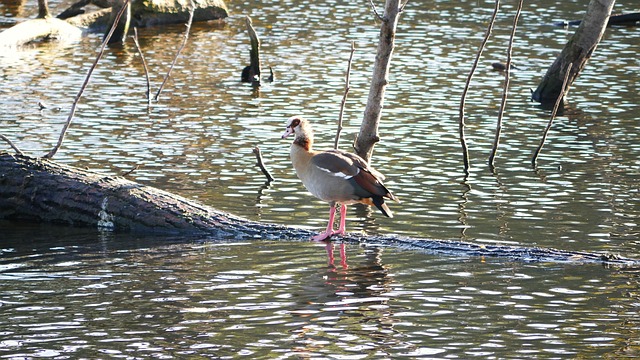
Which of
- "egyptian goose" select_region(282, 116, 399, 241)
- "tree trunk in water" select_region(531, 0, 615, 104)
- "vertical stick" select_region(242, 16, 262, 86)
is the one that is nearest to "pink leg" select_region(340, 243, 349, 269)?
"egyptian goose" select_region(282, 116, 399, 241)

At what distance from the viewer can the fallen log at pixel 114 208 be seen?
12602 millimetres

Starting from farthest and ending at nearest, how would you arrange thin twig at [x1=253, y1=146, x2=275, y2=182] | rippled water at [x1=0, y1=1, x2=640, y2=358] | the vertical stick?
the vertical stick → thin twig at [x1=253, y1=146, x2=275, y2=182] → rippled water at [x1=0, y1=1, x2=640, y2=358]

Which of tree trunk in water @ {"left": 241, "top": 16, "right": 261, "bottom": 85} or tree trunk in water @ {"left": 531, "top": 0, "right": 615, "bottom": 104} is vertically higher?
tree trunk in water @ {"left": 531, "top": 0, "right": 615, "bottom": 104}

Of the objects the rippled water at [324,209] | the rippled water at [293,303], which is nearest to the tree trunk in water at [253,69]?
the rippled water at [324,209]

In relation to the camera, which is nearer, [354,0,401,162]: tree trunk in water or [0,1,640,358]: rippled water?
[0,1,640,358]: rippled water

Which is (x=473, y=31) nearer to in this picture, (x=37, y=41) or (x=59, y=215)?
(x=37, y=41)

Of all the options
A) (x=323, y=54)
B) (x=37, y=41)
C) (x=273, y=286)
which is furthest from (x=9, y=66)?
(x=273, y=286)

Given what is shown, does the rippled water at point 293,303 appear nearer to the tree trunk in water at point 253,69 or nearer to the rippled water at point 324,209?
the rippled water at point 324,209

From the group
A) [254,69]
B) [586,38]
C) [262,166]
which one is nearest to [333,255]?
[262,166]

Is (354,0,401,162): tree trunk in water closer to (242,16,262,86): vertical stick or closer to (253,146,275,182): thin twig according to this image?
(253,146,275,182): thin twig

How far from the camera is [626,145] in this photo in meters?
19.3

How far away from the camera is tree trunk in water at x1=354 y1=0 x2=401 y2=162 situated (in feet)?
49.6

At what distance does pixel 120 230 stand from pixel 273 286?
9.43ft

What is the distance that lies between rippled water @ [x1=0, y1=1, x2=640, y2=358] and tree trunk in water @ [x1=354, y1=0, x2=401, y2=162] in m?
0.90
